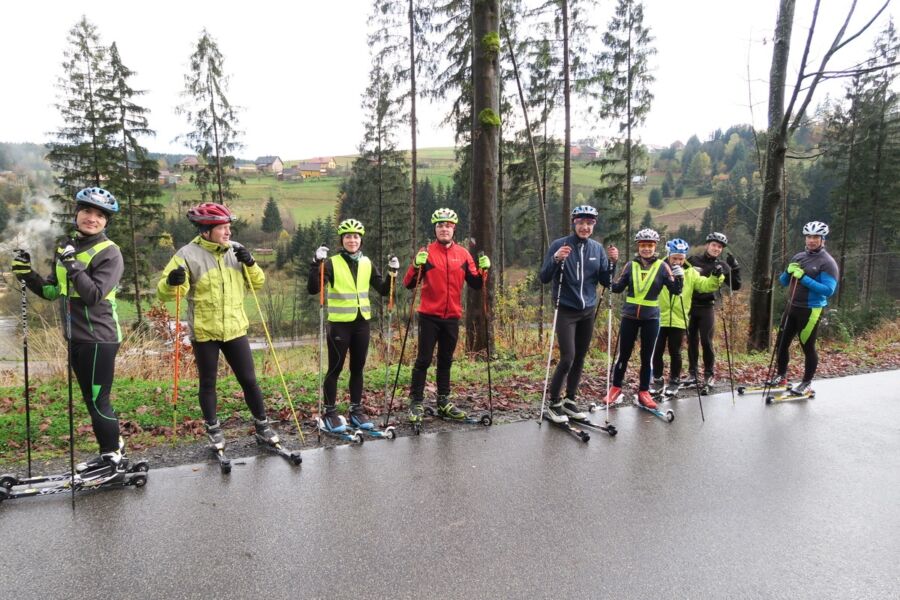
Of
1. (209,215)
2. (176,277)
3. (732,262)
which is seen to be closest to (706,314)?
(732,262)

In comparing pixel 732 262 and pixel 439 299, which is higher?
pixel 732 262

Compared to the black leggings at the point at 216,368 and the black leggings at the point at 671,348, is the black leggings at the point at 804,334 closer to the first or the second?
the black leggings at the point at 671,348

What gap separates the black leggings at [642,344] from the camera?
20.9 feet

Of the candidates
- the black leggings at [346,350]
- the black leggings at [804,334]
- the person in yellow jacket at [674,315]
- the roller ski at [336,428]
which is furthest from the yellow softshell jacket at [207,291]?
the black leggings at [804,334]

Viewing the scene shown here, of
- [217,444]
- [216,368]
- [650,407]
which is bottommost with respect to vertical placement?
[650,407]

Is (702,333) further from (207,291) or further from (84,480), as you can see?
(84,480)

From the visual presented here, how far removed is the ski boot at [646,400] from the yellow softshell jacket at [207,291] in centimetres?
481

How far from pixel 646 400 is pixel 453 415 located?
2.51 meters

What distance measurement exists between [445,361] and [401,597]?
3.25 metres

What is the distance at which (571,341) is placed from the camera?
578 cm

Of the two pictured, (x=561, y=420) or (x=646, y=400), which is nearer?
(x=561, y=420)

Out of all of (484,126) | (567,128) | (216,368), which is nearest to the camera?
(216,368)

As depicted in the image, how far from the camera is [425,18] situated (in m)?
17.3

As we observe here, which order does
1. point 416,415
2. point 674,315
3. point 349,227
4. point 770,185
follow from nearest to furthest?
1. point 349,227
2. point 416,415
3. point 674,315
4. point 770,185
